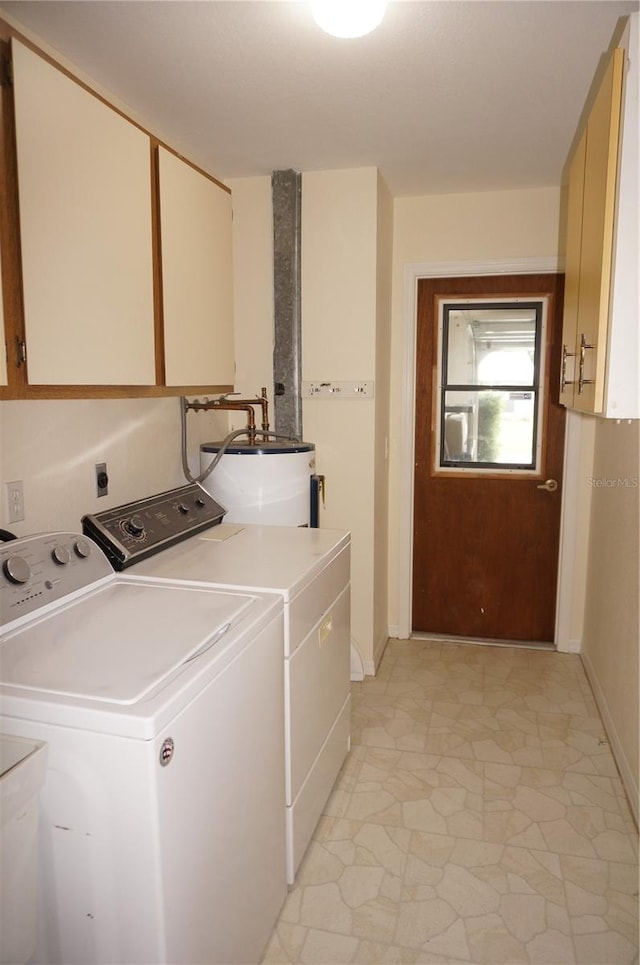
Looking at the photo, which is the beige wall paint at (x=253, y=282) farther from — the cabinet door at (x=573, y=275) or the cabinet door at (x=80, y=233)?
the cabinet door at (x=573, y=275)

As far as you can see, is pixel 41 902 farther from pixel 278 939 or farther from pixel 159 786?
pixel 278 939

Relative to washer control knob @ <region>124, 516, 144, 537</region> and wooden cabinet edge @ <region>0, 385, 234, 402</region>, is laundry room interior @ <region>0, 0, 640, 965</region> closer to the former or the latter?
wooden cabinet edge @ <region>0, 385, 234, 402</region>

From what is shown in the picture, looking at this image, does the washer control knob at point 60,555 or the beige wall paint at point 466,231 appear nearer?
the washer control knob at point 60,555

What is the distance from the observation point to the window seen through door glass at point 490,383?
336 centimetres

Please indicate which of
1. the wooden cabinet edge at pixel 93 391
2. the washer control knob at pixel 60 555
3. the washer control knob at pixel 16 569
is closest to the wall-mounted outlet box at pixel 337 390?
the wooden cabinet edge at pixel 93 391

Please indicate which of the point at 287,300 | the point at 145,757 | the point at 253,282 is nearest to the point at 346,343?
the point at 287,300

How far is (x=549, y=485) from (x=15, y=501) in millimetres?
2660

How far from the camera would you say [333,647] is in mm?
2170

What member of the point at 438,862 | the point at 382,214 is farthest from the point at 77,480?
the point at 382,214

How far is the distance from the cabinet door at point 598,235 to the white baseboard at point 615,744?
138 centimetres

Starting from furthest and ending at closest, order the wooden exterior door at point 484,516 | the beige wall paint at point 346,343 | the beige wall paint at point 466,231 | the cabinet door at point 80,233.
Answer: the wooden exterior door at point 484,516 → the beige wall paint at point 466,231 → the beige wall paint at point 346,343 → the cabinet door at point 80,233

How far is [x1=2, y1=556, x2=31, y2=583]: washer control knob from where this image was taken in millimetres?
1466

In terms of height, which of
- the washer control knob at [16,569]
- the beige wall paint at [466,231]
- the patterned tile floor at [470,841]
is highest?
the beige wall paint at [466,231]

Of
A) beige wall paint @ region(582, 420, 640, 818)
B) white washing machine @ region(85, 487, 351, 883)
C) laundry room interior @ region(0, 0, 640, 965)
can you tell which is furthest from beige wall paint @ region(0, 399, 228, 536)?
beige wall paint @ region(582, 420, 640, 818)
